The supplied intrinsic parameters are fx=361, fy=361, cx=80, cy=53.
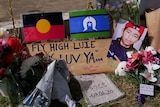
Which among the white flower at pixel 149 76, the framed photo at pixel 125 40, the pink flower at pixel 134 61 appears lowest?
the white flower at pixel 149 76

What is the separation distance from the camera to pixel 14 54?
2.93 meters

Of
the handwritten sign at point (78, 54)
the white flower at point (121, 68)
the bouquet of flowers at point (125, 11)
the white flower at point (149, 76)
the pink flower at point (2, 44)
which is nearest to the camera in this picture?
the pink flower at point (2, 44)

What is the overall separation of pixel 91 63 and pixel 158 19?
820 millimetres

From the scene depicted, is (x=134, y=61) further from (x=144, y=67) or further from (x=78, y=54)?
(x=78, y=54)

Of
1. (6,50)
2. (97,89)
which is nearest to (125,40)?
(97,89)

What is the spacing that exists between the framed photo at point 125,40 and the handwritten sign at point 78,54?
93mm

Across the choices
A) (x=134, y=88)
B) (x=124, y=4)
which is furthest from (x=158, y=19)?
(x=134, y=88)

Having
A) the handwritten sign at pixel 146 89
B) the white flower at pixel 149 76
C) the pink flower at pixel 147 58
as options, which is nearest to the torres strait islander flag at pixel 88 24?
the pink flower at pixel 147 58

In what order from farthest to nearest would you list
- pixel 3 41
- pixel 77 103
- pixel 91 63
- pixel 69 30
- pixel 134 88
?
pixel 69 30, pixel 91 63, pixel 134 88, pixel 77 103, pixel 3 41

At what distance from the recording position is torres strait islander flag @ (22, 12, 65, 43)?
3572mm

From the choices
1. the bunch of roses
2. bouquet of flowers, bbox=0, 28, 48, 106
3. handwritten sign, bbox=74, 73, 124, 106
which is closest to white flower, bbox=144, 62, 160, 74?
handwritten sign, bbox=74, 73, 124, 106

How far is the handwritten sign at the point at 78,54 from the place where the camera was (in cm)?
352

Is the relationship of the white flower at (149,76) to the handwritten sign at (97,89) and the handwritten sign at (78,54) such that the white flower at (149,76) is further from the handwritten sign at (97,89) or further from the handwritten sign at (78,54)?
the handwritten sign at (78,54)

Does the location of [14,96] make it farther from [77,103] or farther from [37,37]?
[37,37]
